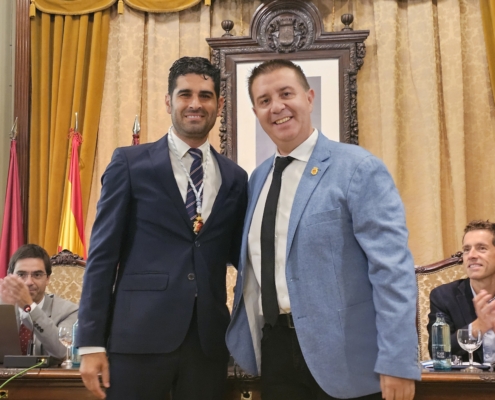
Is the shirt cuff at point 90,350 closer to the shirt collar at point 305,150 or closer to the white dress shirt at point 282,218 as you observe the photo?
the white dress shirt at point 282,218

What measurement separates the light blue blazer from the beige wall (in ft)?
12.1

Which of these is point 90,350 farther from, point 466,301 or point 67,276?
point 67,276

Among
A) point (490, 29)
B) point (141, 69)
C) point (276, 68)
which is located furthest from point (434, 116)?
point (276, 68)

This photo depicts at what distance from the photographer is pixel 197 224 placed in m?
2.10

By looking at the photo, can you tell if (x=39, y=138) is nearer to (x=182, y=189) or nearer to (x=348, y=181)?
(x=182, y=189)

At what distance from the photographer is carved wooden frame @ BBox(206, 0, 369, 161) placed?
4.61m

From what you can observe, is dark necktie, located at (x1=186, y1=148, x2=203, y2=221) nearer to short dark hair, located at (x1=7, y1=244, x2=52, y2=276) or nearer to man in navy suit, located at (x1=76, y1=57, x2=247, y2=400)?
man in navy suit, located at (x1=76, y1=57, x2=247, y2=400)

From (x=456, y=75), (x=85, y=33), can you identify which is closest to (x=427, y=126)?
(x=456, y=75)

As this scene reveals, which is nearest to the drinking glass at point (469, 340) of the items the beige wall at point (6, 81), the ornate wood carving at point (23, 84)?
the ornate wood carving at point (23, 84)

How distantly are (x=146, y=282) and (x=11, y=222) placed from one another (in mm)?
3118

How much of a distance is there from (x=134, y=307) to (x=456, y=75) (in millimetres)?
3314

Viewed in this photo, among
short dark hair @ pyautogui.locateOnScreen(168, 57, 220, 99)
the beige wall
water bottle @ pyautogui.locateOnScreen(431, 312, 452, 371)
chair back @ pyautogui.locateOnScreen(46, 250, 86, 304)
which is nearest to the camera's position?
short dark hair @ pyautogui.locateOnScreen(168, 57, 220, 99)

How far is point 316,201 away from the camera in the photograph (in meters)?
1.92

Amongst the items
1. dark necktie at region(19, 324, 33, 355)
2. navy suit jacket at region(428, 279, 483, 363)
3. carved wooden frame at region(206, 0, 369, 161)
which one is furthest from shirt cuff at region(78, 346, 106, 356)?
carved wooden frame at region(206, 0, 369, 161)
